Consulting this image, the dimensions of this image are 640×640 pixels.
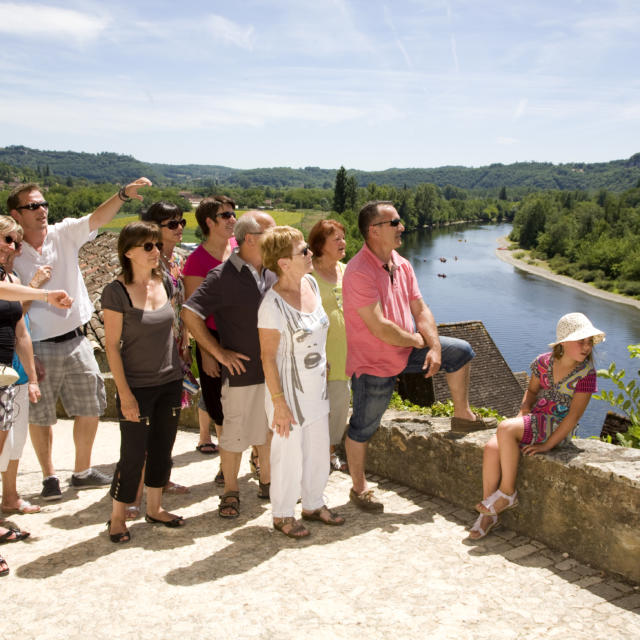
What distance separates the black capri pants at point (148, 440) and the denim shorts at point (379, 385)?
109 cm

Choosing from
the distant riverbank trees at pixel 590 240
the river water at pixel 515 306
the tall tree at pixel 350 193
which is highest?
the tall tree at pixel 350 193

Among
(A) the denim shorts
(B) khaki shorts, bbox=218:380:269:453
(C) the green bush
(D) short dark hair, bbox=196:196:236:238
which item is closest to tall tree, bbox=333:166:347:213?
(C) the green bush

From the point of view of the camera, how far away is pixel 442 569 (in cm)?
329

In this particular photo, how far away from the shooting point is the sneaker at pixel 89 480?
459 centimetres

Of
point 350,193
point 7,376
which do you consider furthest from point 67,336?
point 350,193

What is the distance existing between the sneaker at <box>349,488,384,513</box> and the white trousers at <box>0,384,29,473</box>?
6.76ft

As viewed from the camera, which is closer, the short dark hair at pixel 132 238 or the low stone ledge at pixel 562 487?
the low stone ledge at pixel 562 487

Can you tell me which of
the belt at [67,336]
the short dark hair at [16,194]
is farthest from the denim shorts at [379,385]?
the short dark hair at [16,194]

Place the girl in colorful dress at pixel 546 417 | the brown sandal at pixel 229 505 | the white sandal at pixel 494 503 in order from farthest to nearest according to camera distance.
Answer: the brown sandal at pixel 229 505 < the white sandal at pixel 494 503 < the girl in colorful dress at pixel 546 417

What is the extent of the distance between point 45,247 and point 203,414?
1.85 metres

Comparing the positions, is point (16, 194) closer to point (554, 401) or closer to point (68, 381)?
point (68, 381)

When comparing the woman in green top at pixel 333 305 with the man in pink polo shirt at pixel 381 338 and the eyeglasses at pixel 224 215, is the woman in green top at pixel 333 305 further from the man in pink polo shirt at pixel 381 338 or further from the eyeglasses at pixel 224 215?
the eyeglasses at pixel 224 215

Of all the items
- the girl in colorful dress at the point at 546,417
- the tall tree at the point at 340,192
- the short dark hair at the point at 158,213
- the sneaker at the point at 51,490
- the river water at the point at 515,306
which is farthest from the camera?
the tall tree at the point at 340,192

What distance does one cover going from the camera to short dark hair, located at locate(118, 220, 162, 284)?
11.6 ft
